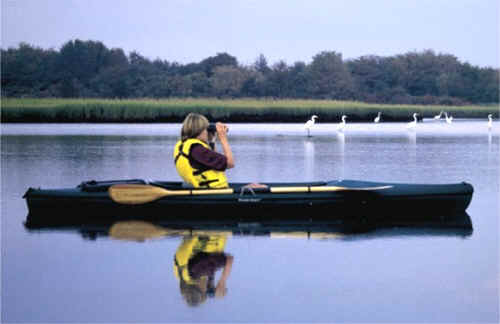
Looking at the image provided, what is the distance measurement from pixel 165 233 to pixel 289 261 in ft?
6.12

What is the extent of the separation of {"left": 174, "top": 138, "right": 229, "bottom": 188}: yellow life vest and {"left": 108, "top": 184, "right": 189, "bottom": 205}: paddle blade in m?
0.30

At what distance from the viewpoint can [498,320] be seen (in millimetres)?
5156

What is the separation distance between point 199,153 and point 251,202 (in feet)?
2.67

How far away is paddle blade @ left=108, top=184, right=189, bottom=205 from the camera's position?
9.21m

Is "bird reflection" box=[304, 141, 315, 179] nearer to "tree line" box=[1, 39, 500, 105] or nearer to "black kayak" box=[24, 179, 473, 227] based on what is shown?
"black kayak" box=[24, 179, 473, 227]

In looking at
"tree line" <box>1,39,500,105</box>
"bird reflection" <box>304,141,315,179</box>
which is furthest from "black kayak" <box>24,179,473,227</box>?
"tree line" <box>1,39,500,105</box>

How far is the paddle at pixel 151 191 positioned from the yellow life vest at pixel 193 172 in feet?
0.36

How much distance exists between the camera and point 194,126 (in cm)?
877

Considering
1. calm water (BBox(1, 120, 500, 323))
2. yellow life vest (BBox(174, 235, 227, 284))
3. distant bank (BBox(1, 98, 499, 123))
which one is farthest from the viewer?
distant bank (BBox(1, 98, 499, 123))

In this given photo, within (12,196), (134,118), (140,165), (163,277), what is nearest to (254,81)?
(134,118)

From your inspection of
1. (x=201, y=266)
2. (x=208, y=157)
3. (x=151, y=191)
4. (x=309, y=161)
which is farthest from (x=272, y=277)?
(x=309, y=161)

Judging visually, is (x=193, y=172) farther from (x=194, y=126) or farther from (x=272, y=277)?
(x=272, y=277)

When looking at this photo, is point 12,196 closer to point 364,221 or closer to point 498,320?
point 364,221

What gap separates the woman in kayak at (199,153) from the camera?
8734mm
